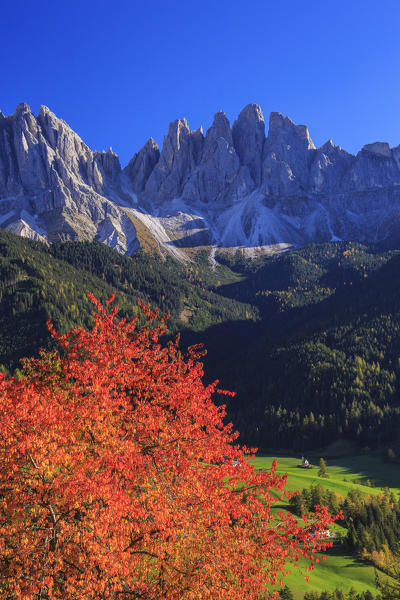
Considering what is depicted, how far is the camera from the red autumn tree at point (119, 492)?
12078mm

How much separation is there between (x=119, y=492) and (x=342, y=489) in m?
65.8

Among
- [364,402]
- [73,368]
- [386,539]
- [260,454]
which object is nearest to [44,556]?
[73,368]

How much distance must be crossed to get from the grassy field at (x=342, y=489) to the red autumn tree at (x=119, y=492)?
72.9ft

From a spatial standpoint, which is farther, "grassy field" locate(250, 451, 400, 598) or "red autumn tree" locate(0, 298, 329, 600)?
"grassy field" locate(250, 451, 400, 598)

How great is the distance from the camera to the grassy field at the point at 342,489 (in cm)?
3344

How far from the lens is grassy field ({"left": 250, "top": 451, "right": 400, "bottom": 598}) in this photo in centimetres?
3344

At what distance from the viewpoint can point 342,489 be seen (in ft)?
216

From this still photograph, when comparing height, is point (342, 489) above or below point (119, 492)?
below

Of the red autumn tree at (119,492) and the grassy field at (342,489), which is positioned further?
the grassy field at (342,489)

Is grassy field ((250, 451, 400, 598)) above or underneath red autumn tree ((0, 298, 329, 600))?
underneath

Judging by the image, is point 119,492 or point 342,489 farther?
point 342,489

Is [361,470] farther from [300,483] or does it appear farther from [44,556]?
[44,556]

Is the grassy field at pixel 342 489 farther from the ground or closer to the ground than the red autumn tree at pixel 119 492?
closer to the ground

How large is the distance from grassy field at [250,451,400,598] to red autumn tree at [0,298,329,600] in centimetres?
2221
